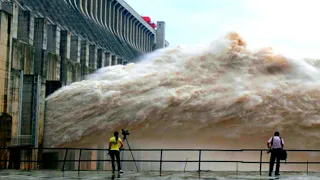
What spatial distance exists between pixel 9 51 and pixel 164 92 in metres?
9.44

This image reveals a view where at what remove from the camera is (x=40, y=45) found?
42.1m

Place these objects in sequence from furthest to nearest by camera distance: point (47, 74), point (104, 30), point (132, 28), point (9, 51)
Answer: point (132, 28), point (104, 30), point (47, 74), point (9, 51)

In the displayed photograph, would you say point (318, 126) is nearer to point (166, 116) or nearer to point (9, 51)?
point (166, 116)

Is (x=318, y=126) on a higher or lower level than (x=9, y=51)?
lower

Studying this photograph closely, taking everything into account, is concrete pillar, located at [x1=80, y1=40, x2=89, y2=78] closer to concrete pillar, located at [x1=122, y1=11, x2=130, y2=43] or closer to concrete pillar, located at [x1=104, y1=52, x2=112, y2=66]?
concrete pillar, located at [x1=104, y1=52, x2=112, y2=66]

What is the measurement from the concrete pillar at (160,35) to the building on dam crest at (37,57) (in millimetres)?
33342

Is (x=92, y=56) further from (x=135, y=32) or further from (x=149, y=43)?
(x=149, y=43)

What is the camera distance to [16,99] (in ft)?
108

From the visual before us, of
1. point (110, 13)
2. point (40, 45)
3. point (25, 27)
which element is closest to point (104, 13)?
point (110, 13)

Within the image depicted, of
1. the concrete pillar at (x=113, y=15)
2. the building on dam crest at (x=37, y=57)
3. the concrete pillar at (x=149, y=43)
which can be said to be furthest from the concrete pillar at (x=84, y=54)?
the concrete pillar at (x=149, y=43)

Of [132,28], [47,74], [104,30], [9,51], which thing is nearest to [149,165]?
[47,74]

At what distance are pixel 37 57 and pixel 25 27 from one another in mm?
2168

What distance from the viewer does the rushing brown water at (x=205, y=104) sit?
3441 cm

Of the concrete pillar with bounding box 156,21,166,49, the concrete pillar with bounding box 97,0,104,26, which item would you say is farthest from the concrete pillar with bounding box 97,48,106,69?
the concrete pillar with bounding box 156,21,166,49
